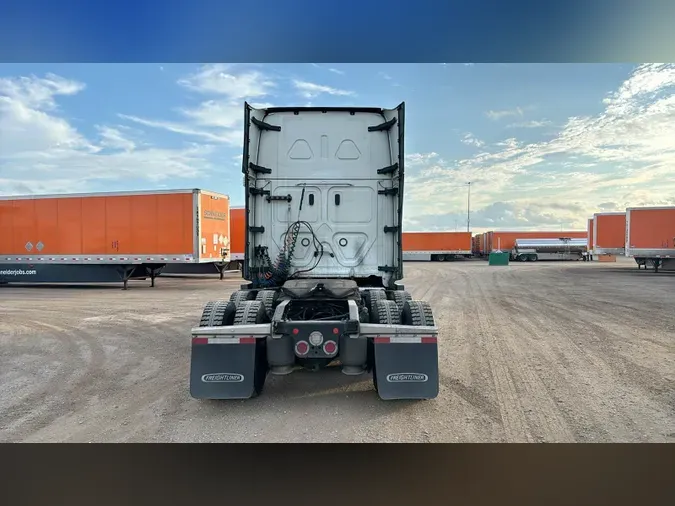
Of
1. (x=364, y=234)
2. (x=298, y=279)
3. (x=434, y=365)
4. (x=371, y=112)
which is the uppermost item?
(x=371, y=112)

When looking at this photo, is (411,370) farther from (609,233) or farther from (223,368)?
(609,233)

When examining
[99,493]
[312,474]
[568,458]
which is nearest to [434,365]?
[568,458]

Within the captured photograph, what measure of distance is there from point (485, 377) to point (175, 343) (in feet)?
16.8

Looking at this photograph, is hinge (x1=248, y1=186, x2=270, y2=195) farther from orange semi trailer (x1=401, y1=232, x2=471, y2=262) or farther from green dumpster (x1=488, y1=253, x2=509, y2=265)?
orange semi trailer (x1=401, y1=232, x2=471, y2=262)

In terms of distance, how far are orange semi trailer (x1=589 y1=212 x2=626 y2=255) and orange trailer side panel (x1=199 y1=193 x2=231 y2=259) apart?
2311cm

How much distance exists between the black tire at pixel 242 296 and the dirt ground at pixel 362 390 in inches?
43.5

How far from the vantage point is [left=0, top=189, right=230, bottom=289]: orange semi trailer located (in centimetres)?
1603

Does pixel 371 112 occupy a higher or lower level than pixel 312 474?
higher

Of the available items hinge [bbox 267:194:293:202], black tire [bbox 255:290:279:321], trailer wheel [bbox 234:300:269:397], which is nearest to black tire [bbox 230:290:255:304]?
black tire [bbox 255:290:279:321]

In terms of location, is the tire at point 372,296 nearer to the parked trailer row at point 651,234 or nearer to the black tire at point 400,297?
the black tire at point 400,297

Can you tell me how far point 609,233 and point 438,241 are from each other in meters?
19.4

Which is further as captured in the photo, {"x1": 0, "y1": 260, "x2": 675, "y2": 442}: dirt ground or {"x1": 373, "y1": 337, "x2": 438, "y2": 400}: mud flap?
{"x1": 373, "y1": 337, "x2": 438, "y2": 400}: mud flap

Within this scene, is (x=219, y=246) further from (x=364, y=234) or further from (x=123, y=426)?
(x=123, y=426)

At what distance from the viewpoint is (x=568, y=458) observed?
3.44 m
